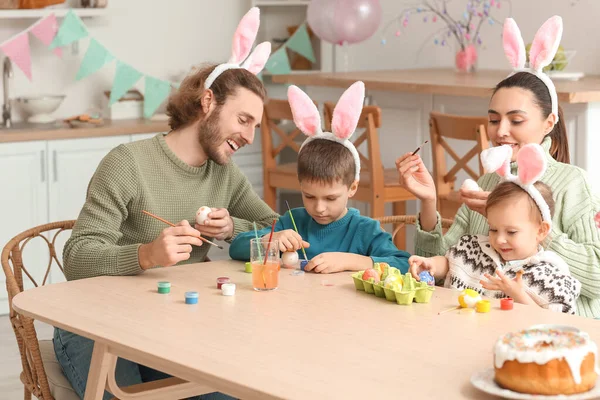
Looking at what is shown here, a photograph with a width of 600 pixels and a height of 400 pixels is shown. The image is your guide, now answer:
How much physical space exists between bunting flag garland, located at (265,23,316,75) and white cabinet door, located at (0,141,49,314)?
57.0 inches

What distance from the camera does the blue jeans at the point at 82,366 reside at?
7.11 feet

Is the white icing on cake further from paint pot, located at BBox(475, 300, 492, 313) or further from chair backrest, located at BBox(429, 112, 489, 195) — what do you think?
chair backrest, located at BBox(429, 112, 489, 195)

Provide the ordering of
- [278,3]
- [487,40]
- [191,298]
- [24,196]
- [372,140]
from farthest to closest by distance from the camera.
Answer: [278,3] < [487,40] < [24,196] < [372,140] < [191,298]

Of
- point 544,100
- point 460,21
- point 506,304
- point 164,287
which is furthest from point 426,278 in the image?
point 460,21

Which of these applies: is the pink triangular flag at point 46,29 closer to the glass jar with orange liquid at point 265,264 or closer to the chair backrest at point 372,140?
the chair backrest at point 372,140

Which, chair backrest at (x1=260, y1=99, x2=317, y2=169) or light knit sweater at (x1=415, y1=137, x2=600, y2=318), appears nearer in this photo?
light knit sweater at (x1=415, y1=137, x2=600, y2=318)

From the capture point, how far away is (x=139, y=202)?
2418mm

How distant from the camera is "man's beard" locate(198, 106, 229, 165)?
2.49 meters

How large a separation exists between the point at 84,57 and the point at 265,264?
3.11 metres

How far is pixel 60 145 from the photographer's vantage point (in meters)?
4.49

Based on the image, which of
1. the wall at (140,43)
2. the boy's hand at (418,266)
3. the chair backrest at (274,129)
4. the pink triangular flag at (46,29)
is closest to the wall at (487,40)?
the wall at (140,43)

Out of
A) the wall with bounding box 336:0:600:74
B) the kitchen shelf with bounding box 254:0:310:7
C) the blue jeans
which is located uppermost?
the kitchen shelf with bounding box 254:0:310:7

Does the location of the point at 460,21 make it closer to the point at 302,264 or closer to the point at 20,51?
the point at 20,51

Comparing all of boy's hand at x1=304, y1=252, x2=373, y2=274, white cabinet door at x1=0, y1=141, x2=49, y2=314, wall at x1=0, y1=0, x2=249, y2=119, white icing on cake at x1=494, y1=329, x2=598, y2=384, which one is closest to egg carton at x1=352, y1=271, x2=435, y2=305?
boy's hand at x1=304, y1=252, x2=373, y2=274
